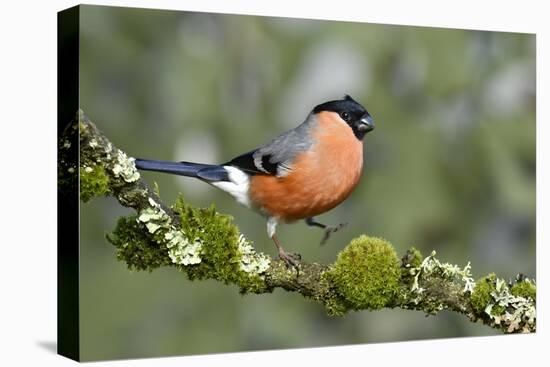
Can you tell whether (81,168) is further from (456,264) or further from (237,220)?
(456,264)

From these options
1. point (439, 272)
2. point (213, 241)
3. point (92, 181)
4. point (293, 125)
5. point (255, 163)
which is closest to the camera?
point (92, 181)

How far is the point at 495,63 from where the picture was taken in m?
5.77

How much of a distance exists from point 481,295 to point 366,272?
72 cm

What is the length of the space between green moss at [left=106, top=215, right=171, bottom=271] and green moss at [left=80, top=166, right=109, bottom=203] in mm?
193

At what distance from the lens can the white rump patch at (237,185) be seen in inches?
198

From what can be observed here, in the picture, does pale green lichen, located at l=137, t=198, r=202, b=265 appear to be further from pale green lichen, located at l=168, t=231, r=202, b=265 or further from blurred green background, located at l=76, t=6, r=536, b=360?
blurred green background, located at l=76, t=6, r=536, b=360

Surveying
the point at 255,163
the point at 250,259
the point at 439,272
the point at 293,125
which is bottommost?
the point at 439,272

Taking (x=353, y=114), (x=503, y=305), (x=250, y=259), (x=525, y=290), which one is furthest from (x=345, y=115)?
(x=525, y=290)

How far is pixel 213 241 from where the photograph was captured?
479 cm

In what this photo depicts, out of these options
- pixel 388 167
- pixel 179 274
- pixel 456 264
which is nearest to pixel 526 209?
pixel 456 264

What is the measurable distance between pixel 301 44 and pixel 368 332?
1.61m

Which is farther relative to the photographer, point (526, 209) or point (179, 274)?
point (526, 209)

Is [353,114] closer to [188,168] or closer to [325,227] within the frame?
[325,227]

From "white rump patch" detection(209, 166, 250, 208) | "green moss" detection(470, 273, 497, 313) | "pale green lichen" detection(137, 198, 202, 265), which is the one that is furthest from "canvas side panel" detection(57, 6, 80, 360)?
"green moss" detection(470, 273, 497, 313)
